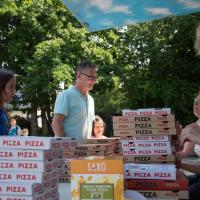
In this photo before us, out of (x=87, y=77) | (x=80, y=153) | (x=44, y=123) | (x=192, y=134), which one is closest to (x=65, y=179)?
(x=80, y=153)

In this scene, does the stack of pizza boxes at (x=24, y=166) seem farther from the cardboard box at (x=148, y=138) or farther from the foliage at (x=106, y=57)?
the foliage at (x=106, y=57)

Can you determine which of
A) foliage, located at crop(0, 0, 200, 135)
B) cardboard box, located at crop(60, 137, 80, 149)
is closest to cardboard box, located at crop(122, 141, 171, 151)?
cardboard box, located at crop(60, 137, 80, 149)

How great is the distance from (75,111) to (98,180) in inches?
86.2

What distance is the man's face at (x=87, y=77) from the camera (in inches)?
154

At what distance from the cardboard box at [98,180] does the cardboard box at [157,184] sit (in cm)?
48

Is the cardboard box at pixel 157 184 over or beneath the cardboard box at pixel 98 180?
beneath

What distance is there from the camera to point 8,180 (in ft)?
6.23

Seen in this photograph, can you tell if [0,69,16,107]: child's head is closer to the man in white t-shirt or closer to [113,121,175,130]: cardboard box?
[113,121,175,130]: cardboard box

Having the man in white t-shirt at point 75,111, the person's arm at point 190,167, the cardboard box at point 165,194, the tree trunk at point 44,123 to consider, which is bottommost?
the cardboard box at point 165,194

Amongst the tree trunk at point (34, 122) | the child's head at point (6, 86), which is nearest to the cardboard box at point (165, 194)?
the child's head at point (6, 86)

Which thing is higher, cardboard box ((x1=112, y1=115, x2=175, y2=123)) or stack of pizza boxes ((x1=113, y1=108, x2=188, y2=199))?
cardboard box ((x1=112, y1=115, x2=175, y2=123))

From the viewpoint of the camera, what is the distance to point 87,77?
3918mm

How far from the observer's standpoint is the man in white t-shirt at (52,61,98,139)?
3.83 metres

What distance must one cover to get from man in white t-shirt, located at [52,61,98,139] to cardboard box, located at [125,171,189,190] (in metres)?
1.64
